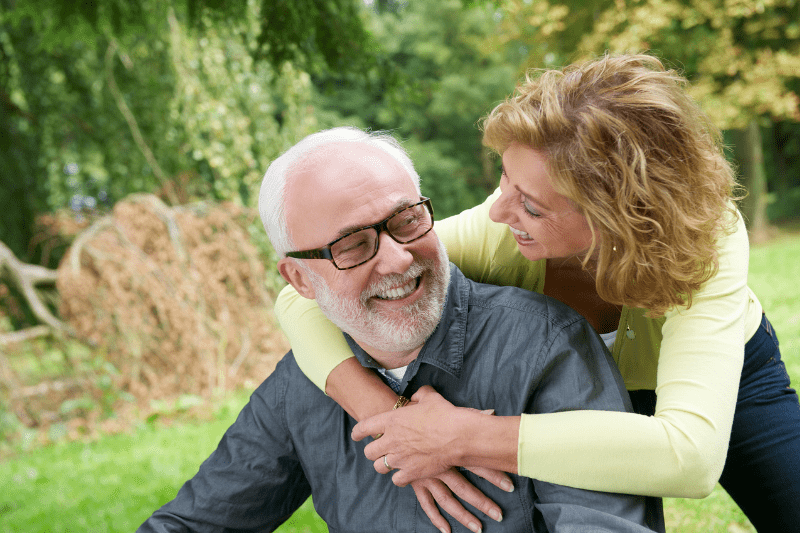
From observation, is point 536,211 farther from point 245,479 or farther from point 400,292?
point 245,479

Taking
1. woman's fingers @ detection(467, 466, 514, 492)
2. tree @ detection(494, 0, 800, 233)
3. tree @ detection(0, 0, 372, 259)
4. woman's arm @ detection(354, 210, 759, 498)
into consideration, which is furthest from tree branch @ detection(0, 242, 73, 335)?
tree @ detection(494, 0, 800, 233)

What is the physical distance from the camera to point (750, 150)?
11.0 m

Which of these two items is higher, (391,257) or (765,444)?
(391,257)

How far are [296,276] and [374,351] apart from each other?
309 millimetres

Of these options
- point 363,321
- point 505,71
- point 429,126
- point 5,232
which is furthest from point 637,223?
point 429,126

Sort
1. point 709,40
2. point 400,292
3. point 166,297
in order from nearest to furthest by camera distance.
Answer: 1. point 400,292
2. point 166,297
3. point 709,40

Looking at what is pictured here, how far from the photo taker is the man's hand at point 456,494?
1475 millimetres

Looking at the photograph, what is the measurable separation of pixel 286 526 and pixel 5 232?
7381mm

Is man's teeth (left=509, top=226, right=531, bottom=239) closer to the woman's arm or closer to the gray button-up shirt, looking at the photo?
the gray button-up shirt

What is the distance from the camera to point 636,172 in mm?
1497

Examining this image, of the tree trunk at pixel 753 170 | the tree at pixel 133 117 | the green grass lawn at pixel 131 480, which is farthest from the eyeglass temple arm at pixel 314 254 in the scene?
the tree trunk at pixel 753 170

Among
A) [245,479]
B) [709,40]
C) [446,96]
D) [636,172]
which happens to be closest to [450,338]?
[636,172]

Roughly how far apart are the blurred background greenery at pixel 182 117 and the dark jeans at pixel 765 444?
2.23 ft

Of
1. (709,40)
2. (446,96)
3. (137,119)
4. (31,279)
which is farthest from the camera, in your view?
(446,96)
